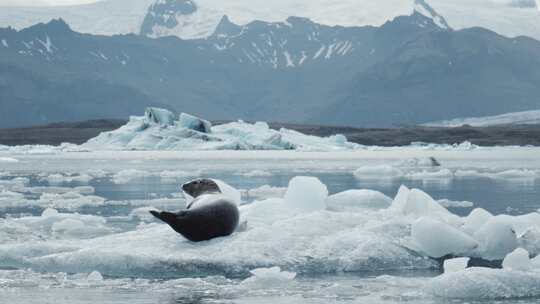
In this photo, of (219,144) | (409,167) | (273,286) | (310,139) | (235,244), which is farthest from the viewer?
(310,139)

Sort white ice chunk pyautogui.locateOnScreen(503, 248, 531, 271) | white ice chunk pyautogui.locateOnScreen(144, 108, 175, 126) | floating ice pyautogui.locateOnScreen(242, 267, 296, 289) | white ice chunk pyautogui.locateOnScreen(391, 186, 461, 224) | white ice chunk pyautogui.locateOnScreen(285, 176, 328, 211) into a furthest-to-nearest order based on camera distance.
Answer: white ice chunk pyautogui.locateOnScreen(144, 108, 175, 126) → white ice chunk pyautogui.locateOnScreen(285, 176, 328, 211) → white ice chunk pyautogui.locateOnScreen(391, 186, 461, 224) → white ice chunk pyautogui.locateOnScreen(503, 248, 531, 271) → floating ice pyautogui.locateOnScreen(242, 267, 296, 289)

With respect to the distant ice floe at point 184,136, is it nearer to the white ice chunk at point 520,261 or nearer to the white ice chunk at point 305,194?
the white ice chunk at point 305,194

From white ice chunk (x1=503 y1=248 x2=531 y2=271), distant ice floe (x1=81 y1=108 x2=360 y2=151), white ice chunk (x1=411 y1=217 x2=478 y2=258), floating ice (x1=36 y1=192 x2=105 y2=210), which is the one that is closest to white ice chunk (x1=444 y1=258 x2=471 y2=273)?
white ice chunk (x1=503 y1=248 x2=531 y2=271)

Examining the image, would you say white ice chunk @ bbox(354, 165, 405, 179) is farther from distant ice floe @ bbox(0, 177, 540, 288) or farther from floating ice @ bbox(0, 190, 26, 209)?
distant ice floe @ bbox(0, 177, 540, 288)

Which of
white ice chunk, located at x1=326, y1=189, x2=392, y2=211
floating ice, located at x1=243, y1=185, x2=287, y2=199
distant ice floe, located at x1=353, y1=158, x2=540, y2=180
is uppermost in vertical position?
distant ice floe, located at x1=353, y1=158, x2=540, y2=180

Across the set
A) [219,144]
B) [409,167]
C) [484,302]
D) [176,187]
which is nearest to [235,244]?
[484,302]

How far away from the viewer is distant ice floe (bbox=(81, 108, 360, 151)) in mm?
91562

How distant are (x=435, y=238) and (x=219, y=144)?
264ft

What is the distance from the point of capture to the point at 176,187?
35031 millimetres

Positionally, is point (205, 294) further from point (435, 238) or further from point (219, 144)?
point (219, 144)

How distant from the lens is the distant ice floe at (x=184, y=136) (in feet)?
300

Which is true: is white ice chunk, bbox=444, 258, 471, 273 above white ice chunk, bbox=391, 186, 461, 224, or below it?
below

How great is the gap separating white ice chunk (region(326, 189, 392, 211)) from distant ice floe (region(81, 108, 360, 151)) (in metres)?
69.1

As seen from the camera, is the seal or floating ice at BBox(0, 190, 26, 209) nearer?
the seal
